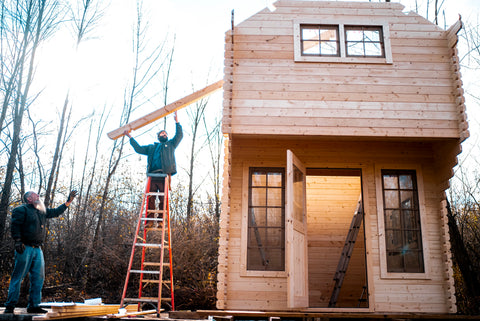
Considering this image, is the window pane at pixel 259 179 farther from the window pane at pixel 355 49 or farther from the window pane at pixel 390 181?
the window pane at pixel 355 49

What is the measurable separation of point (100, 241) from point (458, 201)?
11300 mm

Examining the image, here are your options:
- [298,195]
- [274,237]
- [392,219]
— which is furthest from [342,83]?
[274,237]

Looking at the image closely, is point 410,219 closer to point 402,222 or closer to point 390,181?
point 402,222

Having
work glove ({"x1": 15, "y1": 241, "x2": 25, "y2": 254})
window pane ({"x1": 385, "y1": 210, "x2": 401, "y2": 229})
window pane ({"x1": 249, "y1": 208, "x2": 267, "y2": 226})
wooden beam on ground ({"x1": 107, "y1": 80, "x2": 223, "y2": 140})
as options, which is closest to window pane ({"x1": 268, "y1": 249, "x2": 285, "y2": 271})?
window pane ({"x1": 249, "y1": 208, "x2": 267, "y2": 226})

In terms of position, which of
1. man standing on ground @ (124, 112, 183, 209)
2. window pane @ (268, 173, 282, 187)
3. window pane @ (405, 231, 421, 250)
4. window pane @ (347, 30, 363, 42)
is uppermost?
window pane @ (347, 30, 363, 42)

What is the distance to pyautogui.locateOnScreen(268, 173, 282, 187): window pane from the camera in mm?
7232

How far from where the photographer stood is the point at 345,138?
6.83m

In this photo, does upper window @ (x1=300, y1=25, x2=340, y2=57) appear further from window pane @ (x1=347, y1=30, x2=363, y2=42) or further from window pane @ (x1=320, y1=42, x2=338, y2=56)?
window pane @ (x1=347, y1=30, x2=363, y2=42)

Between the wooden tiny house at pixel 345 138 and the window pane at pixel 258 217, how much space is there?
2cm

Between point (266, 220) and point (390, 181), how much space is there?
7.73 feet

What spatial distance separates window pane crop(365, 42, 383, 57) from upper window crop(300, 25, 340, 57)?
49 cm

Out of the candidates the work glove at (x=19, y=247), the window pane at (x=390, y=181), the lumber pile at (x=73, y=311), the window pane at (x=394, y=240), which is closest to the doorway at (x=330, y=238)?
the window pane at (x=390, y=181)

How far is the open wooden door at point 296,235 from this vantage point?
567 cm

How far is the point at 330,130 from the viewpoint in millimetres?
6559
